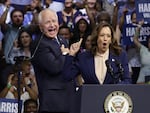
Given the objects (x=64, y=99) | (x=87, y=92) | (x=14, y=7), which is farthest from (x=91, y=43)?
(x=14, y=7)

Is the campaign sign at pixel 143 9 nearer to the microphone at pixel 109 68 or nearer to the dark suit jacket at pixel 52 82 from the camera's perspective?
the dark suit jacket at pixel 52 82

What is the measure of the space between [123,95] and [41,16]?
5.12 feet

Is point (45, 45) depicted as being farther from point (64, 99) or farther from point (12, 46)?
point (12, 46)

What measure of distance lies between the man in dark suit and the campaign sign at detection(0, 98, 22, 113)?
5.82 feet

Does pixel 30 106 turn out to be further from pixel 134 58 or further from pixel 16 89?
pixel 134 58

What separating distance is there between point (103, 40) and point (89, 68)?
10.5 inches

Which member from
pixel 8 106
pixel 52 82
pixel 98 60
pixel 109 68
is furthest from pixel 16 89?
pixel 109 68

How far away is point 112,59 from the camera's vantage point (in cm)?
431

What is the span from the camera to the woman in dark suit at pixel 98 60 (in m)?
4.27

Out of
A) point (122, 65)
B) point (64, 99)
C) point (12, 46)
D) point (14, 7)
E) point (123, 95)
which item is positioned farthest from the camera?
point (14, 7)

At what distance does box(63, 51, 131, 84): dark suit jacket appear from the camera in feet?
13.7

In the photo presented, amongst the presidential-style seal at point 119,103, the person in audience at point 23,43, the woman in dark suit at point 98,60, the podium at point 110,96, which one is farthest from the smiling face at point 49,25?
the person in audience at point 23,43

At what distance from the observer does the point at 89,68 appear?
14.2ft


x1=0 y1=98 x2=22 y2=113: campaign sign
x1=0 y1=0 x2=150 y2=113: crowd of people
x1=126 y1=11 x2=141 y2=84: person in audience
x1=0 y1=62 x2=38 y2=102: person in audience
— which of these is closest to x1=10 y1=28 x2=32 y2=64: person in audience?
x1=0 y1=0 x2=150 y2=113: crowd of people
